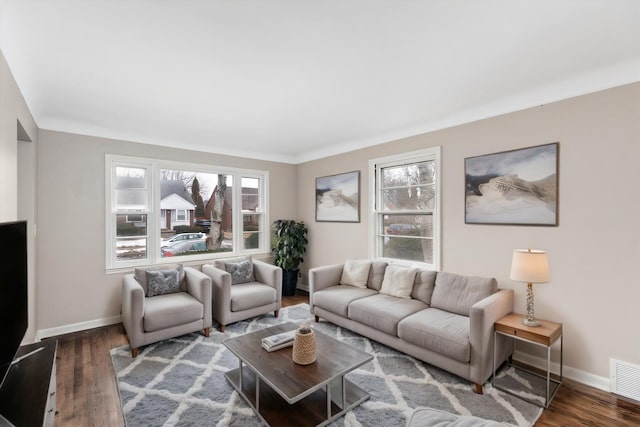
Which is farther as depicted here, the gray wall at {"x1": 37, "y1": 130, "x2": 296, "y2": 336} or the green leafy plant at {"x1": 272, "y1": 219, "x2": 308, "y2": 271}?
the green leafy plant at {"x1": 272, "y1": 219, "x2": 308, "y2": 271}

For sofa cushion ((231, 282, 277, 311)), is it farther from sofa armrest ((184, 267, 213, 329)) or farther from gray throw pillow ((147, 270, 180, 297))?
gray throw pillow ((147, 270, 180, 297))

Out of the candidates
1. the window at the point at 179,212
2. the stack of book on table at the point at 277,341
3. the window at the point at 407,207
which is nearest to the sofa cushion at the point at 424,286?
the window at the point at 407,207

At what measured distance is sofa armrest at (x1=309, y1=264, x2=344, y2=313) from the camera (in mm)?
4031

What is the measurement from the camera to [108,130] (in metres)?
3.85

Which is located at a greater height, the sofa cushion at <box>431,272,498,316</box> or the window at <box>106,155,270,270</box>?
the window at <box>106,155,270,270</box>

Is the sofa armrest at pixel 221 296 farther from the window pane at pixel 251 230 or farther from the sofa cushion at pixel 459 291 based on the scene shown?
the sofa cushion at pixel 459 291

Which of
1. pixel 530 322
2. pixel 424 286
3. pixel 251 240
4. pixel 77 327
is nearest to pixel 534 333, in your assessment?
pixel 530 322

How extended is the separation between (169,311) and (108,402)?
1.00 metres

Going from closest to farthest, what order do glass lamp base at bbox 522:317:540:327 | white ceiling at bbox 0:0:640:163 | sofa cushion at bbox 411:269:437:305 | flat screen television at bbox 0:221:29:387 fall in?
flat screen television at bbox 0:221:29:387 < white ceiling at bbox 0:0:640:163 < glass lamp base at bbox 522:317:540:327 < sofa cushion at bbox 411:269:437:305

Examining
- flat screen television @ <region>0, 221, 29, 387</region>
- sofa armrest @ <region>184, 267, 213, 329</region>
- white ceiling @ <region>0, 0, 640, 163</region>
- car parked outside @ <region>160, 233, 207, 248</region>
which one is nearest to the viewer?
flat screen television @ <region>0, 221, 29, 387</region>

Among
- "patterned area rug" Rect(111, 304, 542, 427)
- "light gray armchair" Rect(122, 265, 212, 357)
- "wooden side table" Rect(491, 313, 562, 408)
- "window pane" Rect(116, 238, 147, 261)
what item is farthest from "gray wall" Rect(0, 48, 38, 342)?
"wooden side table" Rect(491, 313, 562, 408)

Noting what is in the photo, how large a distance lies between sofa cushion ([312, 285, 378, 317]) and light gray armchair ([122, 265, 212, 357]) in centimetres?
135

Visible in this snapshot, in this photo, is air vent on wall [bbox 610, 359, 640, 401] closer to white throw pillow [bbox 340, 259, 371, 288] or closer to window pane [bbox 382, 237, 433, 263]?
window pane [bbox 382, 237, 433, 263]

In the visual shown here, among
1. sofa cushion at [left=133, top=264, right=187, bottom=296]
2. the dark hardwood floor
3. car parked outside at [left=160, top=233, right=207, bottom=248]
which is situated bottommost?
the dark hardwood floor
